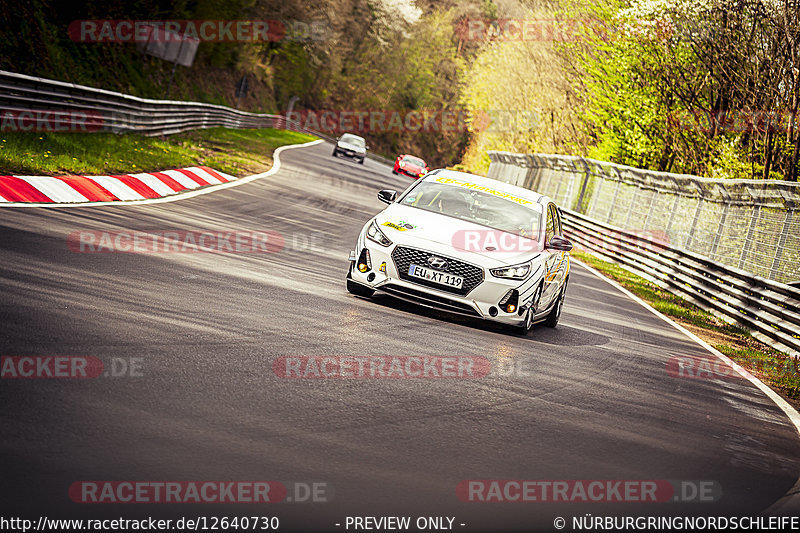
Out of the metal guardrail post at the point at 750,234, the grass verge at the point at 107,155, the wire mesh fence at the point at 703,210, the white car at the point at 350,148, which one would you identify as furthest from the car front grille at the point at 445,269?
the white car at the point at 350,148

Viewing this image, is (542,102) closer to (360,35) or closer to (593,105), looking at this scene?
(593,105)

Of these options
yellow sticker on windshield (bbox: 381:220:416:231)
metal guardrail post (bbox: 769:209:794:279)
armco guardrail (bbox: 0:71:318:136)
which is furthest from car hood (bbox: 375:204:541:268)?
armco guardrail (bbox: 0:71:318:136)

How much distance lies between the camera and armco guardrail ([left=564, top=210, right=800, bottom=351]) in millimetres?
14641

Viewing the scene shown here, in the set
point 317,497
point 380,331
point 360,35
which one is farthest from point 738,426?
point 360,35

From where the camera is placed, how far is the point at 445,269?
10102 millimetres

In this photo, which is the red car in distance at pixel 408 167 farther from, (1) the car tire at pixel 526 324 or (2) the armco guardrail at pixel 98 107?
(1) the car tire at pixel 526 324

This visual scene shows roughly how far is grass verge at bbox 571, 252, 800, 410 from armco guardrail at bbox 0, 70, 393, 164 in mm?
11998

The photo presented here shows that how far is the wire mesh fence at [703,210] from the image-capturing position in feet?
55.5

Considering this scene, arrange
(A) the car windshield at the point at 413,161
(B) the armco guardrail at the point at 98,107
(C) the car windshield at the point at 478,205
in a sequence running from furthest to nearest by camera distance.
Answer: (A) the car windshield at the point at 413,161 → (B) the armco guardrail at the point at 98,107 → (C) the car windshield at the point at 478,205

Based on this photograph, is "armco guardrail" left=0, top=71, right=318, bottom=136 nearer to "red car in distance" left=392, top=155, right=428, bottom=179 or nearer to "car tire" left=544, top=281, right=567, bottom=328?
"car tire" left=544, top=281, right=567, bottom=328

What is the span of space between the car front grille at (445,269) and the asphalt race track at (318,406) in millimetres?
431

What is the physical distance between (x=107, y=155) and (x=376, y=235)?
408 inches

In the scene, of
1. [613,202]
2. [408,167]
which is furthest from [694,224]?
[408,167]

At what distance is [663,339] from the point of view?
43.1 feet
